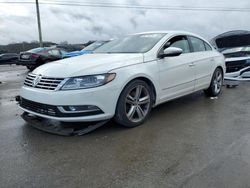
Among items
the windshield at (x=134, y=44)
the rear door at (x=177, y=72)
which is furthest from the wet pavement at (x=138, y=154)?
the windshield at (x=134, y=44)

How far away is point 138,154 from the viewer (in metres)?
3.50

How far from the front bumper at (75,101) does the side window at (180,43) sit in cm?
175

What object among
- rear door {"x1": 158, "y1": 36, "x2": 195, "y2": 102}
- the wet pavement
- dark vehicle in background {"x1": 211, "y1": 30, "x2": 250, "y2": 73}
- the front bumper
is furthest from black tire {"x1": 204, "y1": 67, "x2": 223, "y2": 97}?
the front bumper

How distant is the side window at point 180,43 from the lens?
208 inches

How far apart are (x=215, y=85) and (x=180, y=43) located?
65.4 inches

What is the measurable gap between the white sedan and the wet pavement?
358 mm

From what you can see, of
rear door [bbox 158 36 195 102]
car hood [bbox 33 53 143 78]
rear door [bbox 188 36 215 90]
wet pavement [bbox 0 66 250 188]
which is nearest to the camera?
wet pavement [bbox 0 66 250 188]

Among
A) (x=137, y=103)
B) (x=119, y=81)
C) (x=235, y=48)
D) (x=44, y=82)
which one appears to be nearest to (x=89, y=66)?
(x=119, y=81)

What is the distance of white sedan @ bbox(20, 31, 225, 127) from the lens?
3.94 metres

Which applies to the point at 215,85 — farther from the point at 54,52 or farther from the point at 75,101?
the point at 54,52

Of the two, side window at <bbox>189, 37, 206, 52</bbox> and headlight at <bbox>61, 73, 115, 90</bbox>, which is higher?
side window at <bbox>189, 37, 206, 52</bbox>

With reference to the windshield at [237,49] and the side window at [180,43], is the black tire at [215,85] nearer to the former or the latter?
the side window at [180,43]

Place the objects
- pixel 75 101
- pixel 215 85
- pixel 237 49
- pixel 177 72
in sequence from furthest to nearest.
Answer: pixel 237 49 → pixel 215 85 → pixel 177 72 → pixel 75 101

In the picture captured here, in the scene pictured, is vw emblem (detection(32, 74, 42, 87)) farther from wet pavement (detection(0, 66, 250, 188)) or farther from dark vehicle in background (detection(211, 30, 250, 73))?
dark vehicle in background (detection(211, 30, 250, 73))
